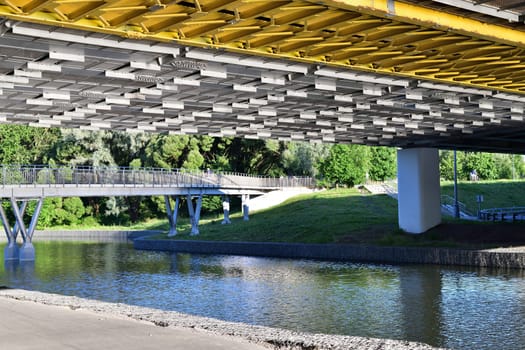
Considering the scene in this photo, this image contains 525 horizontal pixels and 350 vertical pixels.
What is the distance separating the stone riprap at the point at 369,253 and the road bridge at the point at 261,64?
657 centimetres

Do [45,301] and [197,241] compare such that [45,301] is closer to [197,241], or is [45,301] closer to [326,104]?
[326,104]

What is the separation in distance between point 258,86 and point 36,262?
26531 millimetres

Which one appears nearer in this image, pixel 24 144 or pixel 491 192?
pixel 491 192

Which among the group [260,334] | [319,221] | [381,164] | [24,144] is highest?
[24,144]

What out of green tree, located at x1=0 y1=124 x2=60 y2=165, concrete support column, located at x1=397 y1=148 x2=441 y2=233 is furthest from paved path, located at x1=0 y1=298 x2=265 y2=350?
green tree, located at x1=0 y1=124 x2=60 y2=165

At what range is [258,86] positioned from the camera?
2452 centimetres

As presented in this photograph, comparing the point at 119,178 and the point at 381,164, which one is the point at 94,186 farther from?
the point at 381,164

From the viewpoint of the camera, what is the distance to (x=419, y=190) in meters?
46.2

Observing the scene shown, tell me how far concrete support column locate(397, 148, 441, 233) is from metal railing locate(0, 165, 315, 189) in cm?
2152

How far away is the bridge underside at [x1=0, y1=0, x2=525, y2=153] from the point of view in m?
15.4

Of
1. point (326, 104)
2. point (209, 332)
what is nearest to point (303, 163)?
point (326, 104)

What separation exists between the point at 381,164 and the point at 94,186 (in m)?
47.2

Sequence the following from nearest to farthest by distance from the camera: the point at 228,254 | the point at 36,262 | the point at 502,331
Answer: the point at 502,331 → the point at 36,262 → the point at 228,254

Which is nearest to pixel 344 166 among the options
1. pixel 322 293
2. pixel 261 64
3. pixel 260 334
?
pixel 322 293
